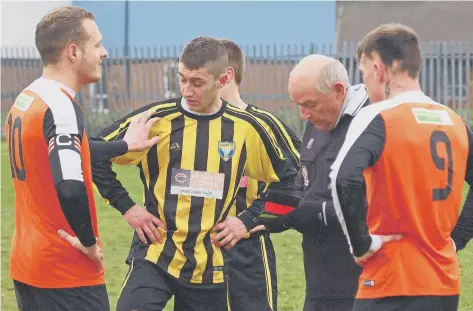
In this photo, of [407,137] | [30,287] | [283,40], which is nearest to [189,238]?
[30,287]

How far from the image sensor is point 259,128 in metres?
5.30

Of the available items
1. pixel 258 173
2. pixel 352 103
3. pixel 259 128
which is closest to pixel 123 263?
pixel 258 173

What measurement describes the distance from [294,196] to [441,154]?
114 cm

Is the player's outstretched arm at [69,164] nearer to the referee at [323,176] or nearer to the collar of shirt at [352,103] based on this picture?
the referee at [323,176]

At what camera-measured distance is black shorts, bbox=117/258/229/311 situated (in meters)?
5.04

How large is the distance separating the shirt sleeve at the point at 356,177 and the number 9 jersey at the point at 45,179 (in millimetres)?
1206

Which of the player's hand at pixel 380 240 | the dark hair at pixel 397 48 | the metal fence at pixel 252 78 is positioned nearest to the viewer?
the player's hand at pixel 380 240

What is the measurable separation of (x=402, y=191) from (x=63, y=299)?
1.75 metres

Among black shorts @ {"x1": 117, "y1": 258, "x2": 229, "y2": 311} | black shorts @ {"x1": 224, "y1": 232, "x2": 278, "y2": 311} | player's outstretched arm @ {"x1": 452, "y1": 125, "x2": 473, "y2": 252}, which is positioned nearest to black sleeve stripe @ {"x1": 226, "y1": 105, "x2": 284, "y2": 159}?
black shorts @ {"x1": 224, "y1": 232, "x2": 278, "y2": 311}

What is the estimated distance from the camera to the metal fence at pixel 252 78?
20438 millimetres

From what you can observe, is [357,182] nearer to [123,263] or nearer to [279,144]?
[279,144]

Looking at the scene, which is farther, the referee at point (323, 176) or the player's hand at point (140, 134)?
the player's hand at point (140, 134)

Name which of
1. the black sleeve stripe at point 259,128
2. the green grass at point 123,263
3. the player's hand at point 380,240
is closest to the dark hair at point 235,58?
the black sleeve stripe at point 259,128

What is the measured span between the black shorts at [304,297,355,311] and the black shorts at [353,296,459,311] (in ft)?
2.92
